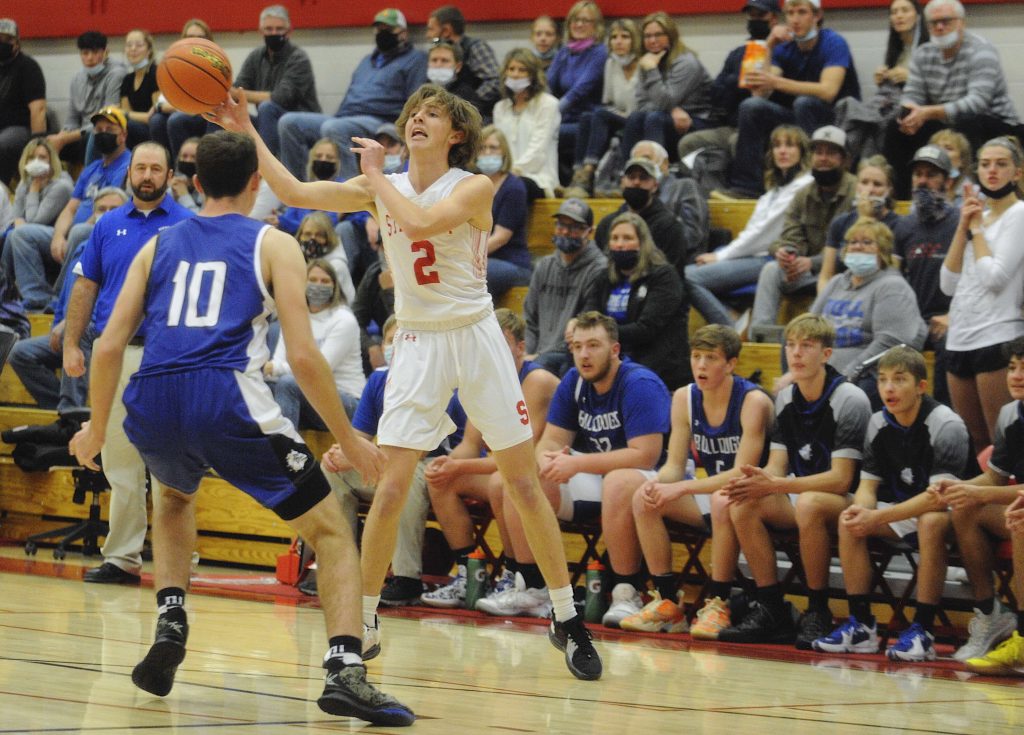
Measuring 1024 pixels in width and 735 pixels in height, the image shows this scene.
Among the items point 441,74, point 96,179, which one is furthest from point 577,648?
point 96,179

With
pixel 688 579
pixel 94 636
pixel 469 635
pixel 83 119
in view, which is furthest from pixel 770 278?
pixel 83 119

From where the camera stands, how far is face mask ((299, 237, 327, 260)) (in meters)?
9.75

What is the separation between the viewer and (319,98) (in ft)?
45.8

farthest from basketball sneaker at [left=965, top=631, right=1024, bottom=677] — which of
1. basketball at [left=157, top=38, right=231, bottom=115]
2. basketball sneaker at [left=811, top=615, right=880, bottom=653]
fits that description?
basketball at [left=157, top=38, right=231, bottom=115]

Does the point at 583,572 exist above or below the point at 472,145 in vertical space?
below

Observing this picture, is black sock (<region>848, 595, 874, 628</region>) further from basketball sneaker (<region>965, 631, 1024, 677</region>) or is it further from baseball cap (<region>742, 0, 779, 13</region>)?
baseball cap (<region>742, 0, 779, 13</region>)

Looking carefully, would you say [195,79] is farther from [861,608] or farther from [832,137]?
[832,137]

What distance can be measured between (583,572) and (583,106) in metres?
4.89

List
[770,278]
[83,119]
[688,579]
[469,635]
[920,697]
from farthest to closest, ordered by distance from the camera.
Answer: [83,119] → [770,278] → [688,579] → [469,635] → [920,697]

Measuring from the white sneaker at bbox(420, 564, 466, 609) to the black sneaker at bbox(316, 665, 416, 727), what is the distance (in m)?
3.51

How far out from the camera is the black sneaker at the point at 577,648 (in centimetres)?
523

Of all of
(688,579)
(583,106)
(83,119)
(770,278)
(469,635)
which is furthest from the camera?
(83,119)

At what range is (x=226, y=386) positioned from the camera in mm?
4180

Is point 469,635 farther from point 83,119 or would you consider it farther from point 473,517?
point 83,119
